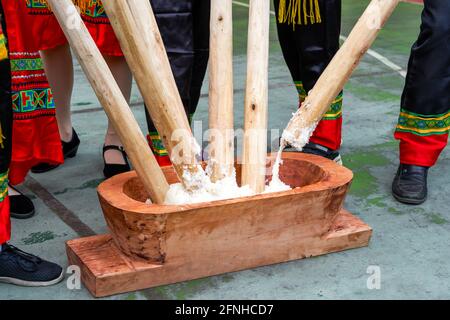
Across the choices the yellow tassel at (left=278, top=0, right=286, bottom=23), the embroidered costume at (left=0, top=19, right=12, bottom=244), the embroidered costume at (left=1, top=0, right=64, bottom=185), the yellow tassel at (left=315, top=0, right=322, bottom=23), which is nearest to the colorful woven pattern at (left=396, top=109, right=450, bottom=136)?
the yellow tassel at (left=315, top=0, right=322, bottom=23)

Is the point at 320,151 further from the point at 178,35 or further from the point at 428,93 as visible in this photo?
the point at 178,35

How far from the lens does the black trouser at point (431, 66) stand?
227cm

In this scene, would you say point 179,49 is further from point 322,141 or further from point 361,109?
point 361,109

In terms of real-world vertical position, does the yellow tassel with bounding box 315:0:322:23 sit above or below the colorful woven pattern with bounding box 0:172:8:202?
above

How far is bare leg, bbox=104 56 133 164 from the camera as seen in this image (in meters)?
2.57

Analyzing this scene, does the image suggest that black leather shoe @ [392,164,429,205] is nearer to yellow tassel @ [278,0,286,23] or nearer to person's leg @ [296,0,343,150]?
person's leg @ [296,0,343,150]

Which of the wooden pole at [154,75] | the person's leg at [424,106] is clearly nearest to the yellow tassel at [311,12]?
the person's leg at [424,106]

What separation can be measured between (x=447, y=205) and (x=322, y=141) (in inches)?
18.7

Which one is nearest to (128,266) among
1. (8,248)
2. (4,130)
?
(8,248)

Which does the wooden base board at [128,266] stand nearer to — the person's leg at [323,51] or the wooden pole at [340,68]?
the wooden pole at [340,68]

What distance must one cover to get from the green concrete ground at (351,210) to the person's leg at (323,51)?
172 mm

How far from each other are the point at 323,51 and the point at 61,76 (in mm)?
915

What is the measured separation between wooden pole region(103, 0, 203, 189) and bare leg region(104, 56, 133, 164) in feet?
Result: 2.17
